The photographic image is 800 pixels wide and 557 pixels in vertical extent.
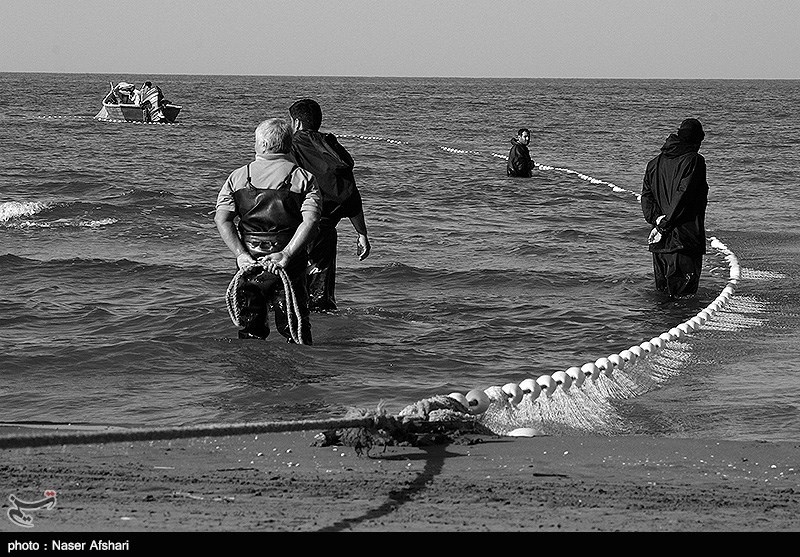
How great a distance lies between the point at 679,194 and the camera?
9258mm

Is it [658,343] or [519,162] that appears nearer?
[658,343]

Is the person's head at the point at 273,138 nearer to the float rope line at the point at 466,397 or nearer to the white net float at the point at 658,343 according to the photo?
the float rope line at the point at 466,397

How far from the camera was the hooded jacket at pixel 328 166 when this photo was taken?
27.2ft

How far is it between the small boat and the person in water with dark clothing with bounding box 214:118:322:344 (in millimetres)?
38375

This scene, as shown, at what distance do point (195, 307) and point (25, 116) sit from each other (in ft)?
138

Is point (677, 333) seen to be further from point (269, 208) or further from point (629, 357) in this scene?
point (269, 208)

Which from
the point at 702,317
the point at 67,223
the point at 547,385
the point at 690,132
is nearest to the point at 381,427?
the point at 547,385

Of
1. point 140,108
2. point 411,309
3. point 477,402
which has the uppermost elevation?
point 140,108

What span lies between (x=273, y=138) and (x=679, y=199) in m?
3.98

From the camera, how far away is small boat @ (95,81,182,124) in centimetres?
4406

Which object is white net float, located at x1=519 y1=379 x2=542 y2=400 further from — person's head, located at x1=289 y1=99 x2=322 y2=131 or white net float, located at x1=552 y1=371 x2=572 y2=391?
person's head, located at x1=289 y1=99 x2=322 y2=131

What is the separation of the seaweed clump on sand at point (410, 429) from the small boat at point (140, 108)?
40.4 meters

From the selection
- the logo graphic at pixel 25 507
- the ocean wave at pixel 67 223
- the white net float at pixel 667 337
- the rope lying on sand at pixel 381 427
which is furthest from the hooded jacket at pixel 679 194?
the ocean wave at pixel 67 223

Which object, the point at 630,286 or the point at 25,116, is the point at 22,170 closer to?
the point at 630,286
